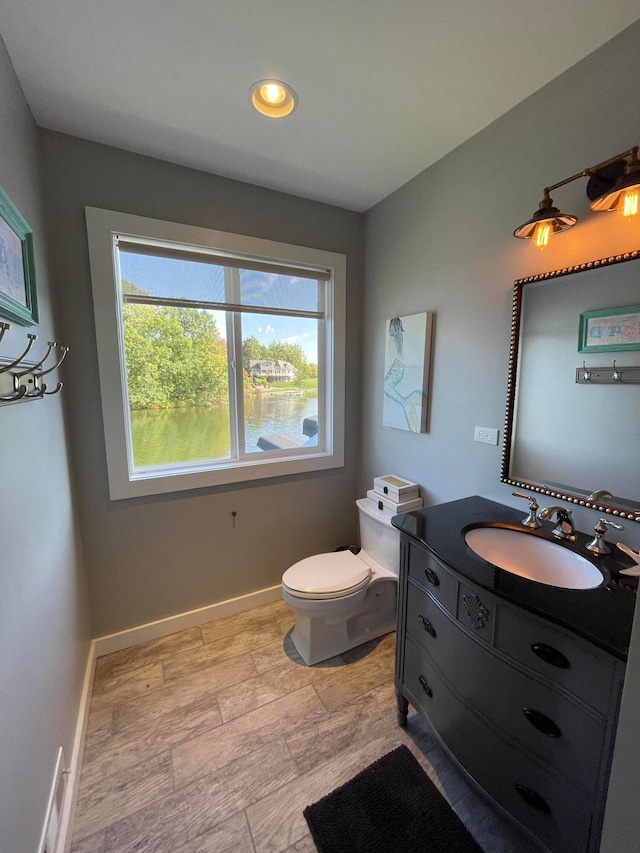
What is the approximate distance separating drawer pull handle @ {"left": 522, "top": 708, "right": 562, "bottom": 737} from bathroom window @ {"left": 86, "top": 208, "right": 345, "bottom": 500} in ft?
5.17

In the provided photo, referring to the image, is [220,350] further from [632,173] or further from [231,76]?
[632,173]

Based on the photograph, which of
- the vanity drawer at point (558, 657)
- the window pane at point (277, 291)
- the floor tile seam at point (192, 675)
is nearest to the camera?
the vanity drawer at point (558, 657)

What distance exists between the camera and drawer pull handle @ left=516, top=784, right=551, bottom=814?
0.91m

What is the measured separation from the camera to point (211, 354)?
1.97 metres

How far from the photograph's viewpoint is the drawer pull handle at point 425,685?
1.27 m

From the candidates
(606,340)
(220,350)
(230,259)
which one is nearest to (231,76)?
(230,259)

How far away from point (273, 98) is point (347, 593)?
217 cm

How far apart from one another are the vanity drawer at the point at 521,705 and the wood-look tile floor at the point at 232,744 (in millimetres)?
350

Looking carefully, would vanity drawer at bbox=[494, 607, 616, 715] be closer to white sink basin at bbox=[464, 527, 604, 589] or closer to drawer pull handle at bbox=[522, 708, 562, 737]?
drawer pull handle at bbox=[522, 708, 562, 737]

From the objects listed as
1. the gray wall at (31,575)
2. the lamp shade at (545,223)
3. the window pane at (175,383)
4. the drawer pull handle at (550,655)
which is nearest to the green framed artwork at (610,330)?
the lamp shade at (545,223)

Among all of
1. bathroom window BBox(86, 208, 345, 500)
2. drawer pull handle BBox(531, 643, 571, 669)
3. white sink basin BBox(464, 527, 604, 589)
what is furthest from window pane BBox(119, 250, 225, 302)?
drawer pull handle BBox(531, 643, 571, 669)

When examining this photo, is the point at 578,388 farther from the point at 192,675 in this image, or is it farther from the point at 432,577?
the point at 192,675

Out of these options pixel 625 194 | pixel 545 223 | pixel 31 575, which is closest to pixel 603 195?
pixel 625 194

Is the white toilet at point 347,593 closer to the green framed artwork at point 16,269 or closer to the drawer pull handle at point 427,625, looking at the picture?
the drawer pull handle at point 427,625
